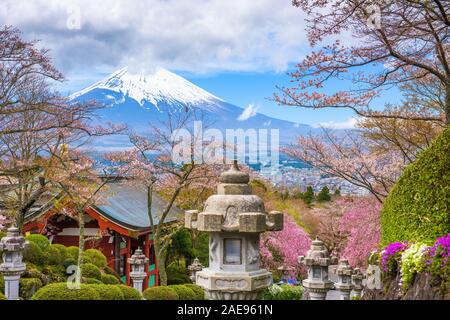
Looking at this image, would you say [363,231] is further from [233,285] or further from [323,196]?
[323,196]

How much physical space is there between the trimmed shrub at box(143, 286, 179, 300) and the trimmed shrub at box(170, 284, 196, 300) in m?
0.46

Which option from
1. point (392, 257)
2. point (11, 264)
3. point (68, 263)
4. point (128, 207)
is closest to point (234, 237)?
point (392, 257)

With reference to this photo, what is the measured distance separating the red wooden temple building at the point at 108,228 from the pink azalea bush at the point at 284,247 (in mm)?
5313

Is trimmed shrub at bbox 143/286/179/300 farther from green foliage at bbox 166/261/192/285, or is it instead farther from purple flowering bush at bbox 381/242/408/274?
green foliage at bbox 166/261/192/285

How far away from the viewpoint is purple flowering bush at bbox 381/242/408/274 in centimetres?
561

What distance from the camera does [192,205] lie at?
21859mm

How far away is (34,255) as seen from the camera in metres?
13.4

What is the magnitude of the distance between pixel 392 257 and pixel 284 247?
19.7m

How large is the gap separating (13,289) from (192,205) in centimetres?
1196

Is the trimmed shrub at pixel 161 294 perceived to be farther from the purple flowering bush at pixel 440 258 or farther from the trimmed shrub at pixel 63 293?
the purple flowering bush at pixel 440 258

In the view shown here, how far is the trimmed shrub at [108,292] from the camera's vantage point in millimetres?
9617

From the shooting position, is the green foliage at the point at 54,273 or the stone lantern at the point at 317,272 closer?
the stone lantern at the point at 317,272

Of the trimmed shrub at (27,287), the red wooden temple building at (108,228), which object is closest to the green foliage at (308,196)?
the red wooden temple building at (108,228)

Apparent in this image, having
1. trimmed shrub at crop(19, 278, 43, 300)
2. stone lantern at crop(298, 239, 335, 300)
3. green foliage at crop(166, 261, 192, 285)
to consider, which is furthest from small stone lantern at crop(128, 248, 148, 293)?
green foliage at crop(166, 261, 192, 285)
